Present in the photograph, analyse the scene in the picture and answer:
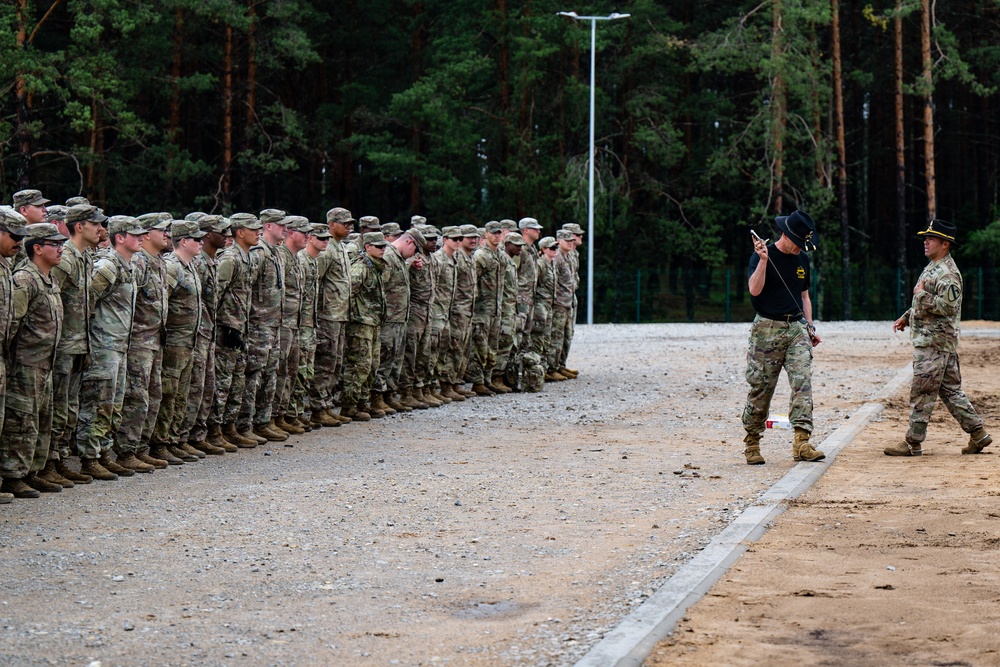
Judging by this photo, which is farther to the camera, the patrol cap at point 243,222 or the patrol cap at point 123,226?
the patrol cap at point 243,222

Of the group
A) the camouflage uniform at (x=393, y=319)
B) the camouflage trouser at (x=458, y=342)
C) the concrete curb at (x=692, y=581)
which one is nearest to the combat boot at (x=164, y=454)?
the camouflage uniform at (x=393, y=319)

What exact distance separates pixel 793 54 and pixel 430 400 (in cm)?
3139

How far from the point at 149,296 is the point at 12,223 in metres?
2.07

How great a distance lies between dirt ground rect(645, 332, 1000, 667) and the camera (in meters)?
6.56

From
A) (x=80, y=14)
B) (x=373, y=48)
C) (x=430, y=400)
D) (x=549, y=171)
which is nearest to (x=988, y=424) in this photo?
(x=430, y=400)

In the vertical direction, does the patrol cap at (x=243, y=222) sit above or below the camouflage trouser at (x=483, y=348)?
above

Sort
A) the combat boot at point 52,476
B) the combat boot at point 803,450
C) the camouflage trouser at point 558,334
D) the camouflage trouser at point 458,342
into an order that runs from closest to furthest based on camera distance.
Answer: the combat boot at point 52,476 → the combat boot at point 803,450 → the camouflage trouser at point 458,342 → the camouflage trouser at point 558,334

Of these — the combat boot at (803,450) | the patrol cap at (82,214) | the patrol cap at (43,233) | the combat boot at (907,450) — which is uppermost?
the patrol cap at (82,214)

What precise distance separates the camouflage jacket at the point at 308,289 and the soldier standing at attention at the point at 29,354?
4.04 meters

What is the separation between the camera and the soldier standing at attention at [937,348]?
1277 cm

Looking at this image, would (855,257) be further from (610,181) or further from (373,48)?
(373,48)

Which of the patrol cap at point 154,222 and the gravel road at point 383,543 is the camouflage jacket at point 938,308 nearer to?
the gravel road at point 383,543

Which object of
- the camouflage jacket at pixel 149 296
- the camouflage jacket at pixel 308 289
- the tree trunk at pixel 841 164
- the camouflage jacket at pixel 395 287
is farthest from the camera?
the tree trunk at pixel 841 164

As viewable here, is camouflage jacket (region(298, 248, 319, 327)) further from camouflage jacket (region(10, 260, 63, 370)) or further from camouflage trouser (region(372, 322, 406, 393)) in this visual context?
camouflage jacket (region(10, 260, 63, 370))
